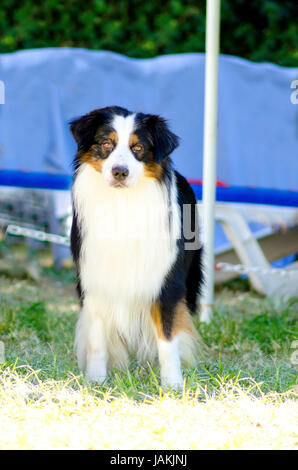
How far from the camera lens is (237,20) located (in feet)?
22.8

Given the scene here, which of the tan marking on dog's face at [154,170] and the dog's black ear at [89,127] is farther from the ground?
the dog's black ear at [89,127]

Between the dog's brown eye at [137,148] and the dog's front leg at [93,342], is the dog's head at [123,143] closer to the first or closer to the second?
the dog's brown eye at [137,148]

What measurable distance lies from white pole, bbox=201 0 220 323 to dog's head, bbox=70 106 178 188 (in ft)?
3.39

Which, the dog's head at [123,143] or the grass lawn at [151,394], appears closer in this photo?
the grass lawn at [151,394]

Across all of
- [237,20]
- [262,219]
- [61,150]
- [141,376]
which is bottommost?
[141,376]

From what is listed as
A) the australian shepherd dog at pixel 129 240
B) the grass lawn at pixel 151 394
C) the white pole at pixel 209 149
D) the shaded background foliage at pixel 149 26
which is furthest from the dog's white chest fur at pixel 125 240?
the shaded background foliage at pixel 149 26

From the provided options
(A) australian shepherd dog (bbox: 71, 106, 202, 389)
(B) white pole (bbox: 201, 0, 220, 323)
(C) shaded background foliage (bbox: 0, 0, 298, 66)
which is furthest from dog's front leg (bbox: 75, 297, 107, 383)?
(C) shaded background foliage (bbox: 0, 0, 298, 66)

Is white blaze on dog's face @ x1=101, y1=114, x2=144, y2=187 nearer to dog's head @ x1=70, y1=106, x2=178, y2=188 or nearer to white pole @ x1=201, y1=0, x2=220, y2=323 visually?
dog's head @ x1=70, y1=106, x2=178, y2=188

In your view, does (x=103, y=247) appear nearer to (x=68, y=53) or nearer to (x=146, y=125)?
(x=146, y=125)

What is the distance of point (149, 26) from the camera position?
23.6 feet

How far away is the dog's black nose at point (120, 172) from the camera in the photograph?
281 centimetres

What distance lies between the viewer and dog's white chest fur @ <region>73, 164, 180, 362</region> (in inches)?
118

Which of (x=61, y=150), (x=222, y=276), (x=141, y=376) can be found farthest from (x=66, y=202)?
(x=141, y=376)
